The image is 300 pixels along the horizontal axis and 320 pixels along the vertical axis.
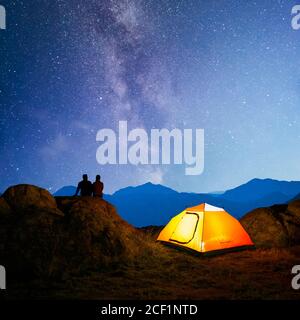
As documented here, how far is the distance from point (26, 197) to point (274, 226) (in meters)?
9.17

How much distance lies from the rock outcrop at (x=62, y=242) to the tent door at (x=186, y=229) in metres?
1.65

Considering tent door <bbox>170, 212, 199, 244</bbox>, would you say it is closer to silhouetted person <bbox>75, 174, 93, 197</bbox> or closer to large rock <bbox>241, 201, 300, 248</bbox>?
large rock <bbox>241, 201, 300, 248</bbox>

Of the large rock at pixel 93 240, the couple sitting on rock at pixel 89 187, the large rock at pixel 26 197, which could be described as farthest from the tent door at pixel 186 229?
the large rock at pixel 26 197

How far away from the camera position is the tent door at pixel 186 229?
10.7 metres

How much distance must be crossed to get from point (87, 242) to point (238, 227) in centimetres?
541

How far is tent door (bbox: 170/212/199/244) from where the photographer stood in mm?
10695

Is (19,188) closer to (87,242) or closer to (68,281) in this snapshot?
(87,242)

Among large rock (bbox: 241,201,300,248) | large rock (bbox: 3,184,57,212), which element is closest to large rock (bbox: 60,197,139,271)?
large rock (bbox: 3,184,57,212)

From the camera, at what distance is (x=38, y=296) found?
20.7 ft

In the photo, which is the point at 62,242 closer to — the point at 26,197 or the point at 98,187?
the point at 26,197

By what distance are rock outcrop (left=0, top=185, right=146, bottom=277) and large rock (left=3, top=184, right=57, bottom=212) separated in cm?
204

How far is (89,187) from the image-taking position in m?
13.8
